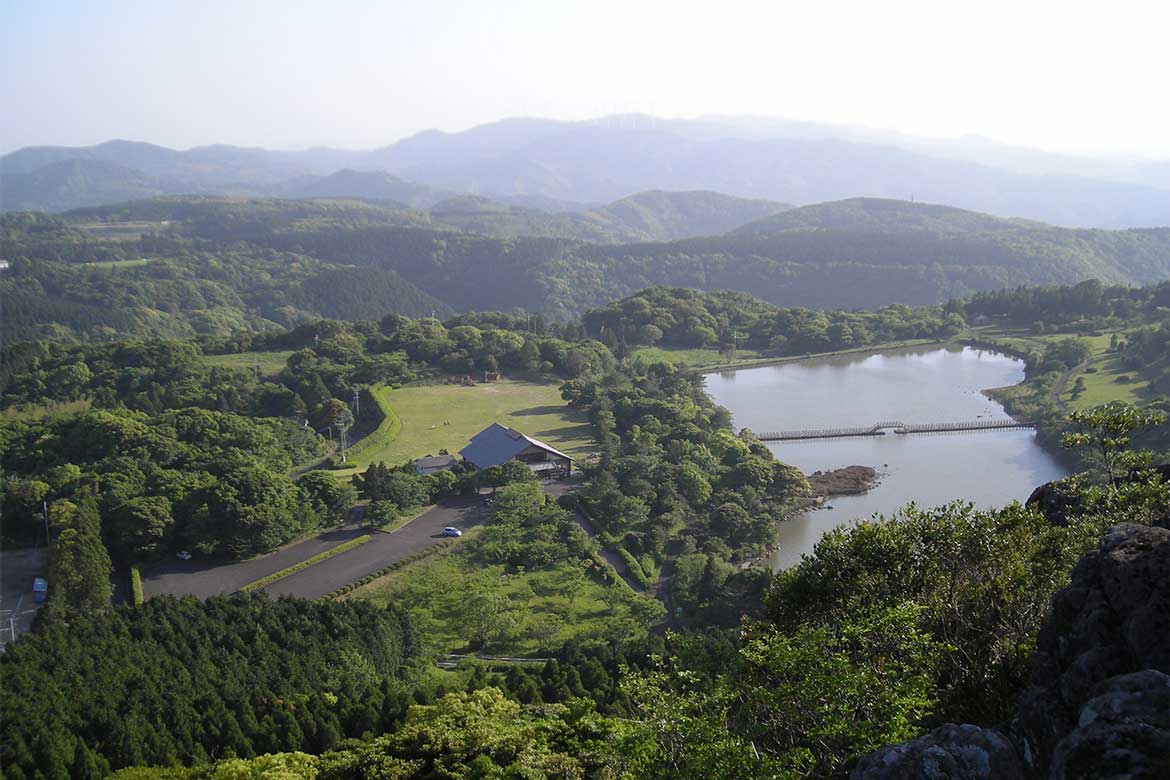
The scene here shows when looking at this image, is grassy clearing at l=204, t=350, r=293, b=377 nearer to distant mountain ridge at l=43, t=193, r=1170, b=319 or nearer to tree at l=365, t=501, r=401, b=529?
tree at l=365, t=501, r=401, b=529

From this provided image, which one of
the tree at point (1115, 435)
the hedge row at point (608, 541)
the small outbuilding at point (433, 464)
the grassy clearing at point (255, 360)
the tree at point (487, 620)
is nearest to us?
the tree at point (1115, 435)

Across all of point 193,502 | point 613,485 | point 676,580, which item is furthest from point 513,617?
point 193,502

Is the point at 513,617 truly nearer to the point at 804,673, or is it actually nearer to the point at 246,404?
the point at 804,673

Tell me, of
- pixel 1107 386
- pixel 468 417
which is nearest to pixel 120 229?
pixel 468 417

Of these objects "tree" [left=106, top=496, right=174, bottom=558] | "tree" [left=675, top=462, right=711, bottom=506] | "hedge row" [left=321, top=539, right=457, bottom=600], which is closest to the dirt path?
"tree" [left=675, top=462, right=711, bottom=506]

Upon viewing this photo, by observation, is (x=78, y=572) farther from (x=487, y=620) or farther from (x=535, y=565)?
(x=535, y=565)

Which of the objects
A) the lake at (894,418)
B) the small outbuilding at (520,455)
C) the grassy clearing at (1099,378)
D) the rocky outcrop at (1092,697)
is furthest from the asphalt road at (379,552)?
the grassy clearing at (1099,378)

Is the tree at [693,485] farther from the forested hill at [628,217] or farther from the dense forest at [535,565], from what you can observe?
the forested hill at [628,217]
